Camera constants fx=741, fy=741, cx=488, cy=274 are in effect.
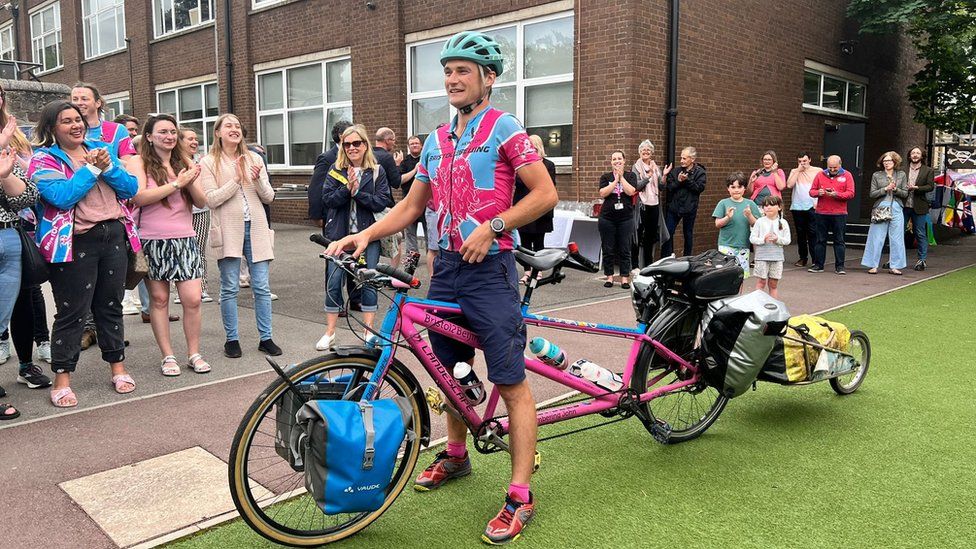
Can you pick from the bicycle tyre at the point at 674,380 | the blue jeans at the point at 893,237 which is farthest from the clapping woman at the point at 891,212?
the bicycle tyre at the point at 674,380

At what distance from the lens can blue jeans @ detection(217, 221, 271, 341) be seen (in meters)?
5.91

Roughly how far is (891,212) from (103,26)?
878 inches

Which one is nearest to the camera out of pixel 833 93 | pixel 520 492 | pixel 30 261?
pixel 520 492

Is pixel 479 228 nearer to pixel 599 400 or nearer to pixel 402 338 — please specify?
pixel 402 338

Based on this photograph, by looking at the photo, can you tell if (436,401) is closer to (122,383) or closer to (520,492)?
(520,492)

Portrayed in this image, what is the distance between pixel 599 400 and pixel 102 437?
2.81m

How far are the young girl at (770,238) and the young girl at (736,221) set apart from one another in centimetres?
11

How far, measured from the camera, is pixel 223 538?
3080 millimetres

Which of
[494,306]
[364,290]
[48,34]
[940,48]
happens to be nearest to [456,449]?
[494,306]

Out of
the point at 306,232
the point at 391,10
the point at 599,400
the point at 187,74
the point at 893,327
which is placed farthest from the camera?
the point at 187,74

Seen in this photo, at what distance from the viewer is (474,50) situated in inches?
115

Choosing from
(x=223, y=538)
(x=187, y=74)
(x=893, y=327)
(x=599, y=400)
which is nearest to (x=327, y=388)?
(x=223, y=538)

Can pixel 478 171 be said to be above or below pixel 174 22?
below

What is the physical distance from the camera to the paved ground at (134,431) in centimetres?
324
